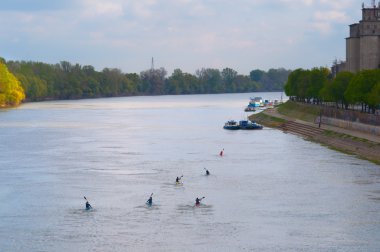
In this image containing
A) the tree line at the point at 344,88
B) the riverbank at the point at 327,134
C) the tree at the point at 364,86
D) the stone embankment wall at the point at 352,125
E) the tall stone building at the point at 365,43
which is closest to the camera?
the riverbank at the point at 327,134

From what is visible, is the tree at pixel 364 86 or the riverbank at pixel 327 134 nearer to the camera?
the riverbank at pixel 327 134

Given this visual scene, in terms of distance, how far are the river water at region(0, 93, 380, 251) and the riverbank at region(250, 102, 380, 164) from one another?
2.10m

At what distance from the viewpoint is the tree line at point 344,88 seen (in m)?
88.6

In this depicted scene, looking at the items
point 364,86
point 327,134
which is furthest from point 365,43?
point 327,134

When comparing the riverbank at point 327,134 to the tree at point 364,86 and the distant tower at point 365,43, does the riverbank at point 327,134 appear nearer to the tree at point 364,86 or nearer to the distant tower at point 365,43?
the tree at point 364,86

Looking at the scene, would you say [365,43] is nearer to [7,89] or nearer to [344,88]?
[344,88]

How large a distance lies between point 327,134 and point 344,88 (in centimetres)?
1735

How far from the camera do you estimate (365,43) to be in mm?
120000

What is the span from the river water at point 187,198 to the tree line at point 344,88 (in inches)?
392

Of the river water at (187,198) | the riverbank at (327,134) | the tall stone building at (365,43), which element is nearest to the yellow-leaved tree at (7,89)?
the riverbank at (327,134)

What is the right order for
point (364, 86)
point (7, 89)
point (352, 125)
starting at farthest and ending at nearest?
point (7, 89)
point (364, 86)
point (352, 125)

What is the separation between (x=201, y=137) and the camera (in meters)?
97.4

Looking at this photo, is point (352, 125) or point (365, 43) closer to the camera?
point (352, 125)

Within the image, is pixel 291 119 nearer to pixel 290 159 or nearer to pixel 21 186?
pixel 290 159
